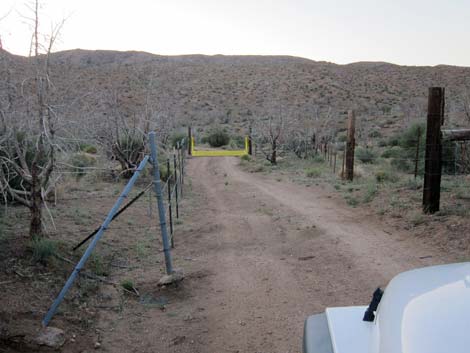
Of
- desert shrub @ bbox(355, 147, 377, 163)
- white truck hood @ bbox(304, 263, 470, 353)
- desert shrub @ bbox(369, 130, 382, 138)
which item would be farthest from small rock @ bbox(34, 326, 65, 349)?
desert shrub @ bbox(369, 130, 382, 138)

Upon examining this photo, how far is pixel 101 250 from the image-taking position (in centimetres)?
723

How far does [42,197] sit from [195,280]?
2.31m

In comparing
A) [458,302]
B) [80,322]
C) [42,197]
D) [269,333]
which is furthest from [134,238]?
[458,302]

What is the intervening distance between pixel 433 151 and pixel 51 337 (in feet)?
23.6

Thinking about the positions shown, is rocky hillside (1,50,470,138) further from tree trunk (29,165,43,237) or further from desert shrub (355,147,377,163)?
tree trunk (29,165,43,237)

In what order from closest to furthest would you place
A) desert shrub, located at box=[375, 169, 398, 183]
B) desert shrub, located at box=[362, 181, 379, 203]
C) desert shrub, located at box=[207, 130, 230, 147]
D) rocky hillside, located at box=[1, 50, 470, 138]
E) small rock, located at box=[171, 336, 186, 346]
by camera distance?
small rock, located at box=[171, 336, 186, 346] < desert shrub, located at box=[362, 181, 379, 203] < desert shrub, located at box=[375, 169, 398, 183] < desert shrub, located at box=[207, 130, 230, 147] < rocky hillside, located at box=[1, 50, 470, 138]

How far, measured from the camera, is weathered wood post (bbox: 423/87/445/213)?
873 cm

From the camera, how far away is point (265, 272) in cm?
657

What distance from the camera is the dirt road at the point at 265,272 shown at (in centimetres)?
469

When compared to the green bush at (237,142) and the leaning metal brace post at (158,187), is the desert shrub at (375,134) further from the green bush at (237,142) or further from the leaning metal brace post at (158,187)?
the leaning metal brace post at (158,187)

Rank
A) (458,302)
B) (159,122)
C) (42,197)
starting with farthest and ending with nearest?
1. (159,122)
2. (42,197)
3. (458,302)

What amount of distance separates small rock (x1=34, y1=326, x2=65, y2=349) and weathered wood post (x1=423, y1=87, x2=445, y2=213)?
7053mm

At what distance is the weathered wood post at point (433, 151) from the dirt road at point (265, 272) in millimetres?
1042

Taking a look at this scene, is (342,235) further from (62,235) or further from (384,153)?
(384,153)
